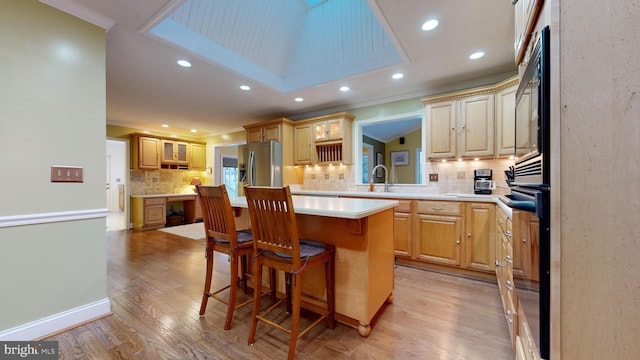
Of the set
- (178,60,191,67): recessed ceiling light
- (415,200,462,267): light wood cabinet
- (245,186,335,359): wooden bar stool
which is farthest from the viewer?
(415,200,462,267): light wood cabinet

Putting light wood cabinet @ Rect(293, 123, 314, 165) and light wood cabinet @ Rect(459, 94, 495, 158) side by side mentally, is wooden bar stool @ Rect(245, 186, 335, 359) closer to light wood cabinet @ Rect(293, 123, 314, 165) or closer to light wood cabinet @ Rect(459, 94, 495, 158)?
light wood cabinet @ Rect(459, 94, 495, 158)

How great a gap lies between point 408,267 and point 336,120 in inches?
98.4

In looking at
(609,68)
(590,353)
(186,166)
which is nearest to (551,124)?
(609,68)

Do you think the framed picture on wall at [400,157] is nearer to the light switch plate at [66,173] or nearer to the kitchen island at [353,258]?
the kitchen island at [353,258]

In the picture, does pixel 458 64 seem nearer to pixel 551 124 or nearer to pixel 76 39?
pixel 551 124

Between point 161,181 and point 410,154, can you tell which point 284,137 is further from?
point 161,181

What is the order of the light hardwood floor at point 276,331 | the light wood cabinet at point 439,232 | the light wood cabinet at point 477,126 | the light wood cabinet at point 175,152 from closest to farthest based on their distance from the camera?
the light hardwood floor at point 276,331
the light wood cabinet at point 439,232
the light wood cabinet at point 477,126
the light wood cabinet at point 175,152

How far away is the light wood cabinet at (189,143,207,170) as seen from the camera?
6.71 m

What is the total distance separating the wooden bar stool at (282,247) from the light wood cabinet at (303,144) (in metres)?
2.86

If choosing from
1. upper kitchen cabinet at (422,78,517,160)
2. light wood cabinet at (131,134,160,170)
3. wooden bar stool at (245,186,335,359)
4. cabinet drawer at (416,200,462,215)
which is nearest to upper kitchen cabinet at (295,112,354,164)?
upper kitchen cabinet at (422,78,517,160)

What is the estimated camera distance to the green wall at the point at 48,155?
164 centimetres

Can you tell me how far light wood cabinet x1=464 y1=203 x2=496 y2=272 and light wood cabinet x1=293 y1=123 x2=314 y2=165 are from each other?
8.58ft

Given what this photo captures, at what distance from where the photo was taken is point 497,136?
293 cm

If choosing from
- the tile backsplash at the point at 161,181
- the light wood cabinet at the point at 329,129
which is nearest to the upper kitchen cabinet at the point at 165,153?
the tile backsplash at the point at 161,181
